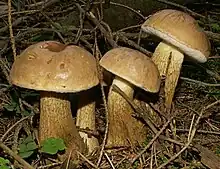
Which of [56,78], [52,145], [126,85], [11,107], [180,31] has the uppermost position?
[180,31]

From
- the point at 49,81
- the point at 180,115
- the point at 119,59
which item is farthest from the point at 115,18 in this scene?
the point at 49,81

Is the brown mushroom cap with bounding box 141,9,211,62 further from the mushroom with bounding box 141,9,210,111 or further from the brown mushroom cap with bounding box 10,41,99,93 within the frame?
the brown mushroom cap with bounding box 10,41,99,93

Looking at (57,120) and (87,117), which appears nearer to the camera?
(57,120)

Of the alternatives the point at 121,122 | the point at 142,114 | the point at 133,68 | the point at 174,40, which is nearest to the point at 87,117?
the point at 121,122

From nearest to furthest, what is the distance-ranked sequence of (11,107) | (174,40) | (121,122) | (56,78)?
(56,78), (174,40), (121,122), (11,107)

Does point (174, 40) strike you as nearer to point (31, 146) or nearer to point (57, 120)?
point (57, 120)

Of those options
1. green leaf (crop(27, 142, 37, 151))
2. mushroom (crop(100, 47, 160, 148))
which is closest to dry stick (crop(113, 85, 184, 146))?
mushroom (crop(100, 47, 160, 148))

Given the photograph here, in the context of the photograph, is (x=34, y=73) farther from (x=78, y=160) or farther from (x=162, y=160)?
(x=162, y=160)
